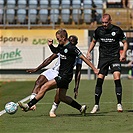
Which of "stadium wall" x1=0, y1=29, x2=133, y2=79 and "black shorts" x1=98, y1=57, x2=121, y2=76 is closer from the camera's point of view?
"black shorts" x1=98, y1=57, x2=121, y2=76

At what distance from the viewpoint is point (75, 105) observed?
34.3ft

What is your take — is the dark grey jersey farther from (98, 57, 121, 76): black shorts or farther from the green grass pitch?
(98, 57, 121, 76): black shorts

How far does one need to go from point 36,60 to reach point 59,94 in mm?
20006

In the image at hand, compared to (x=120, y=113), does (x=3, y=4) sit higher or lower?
higher

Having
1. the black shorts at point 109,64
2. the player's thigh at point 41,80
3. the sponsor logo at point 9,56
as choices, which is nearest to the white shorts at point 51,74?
the player's thigh at point 41,80

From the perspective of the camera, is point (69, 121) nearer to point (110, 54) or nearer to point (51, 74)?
point (51, 74)

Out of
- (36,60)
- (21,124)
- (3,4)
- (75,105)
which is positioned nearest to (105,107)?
(75,105)

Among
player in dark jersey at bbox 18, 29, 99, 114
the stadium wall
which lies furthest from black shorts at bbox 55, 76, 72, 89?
the stadium wall

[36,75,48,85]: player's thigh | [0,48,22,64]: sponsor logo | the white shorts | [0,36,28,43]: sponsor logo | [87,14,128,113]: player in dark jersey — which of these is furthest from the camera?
[0,36,28,43]: sponsor logo

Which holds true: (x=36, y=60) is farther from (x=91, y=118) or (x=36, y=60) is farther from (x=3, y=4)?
(x=91, y=118)

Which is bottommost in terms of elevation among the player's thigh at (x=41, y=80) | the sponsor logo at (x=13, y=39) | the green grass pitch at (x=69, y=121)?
the green grass pitch at (x=69, y=121)

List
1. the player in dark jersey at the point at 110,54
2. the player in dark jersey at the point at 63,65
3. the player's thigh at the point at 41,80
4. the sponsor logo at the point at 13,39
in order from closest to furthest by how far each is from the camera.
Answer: the player in dark jersey at the point at 63,65, the player's thigh at the point at 41,80, the player in dark jersey at the point at 110,54, the sponsor logo at the point at 13,39

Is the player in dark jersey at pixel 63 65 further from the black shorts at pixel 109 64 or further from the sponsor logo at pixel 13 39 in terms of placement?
the sponsor logo at pixel 13 39

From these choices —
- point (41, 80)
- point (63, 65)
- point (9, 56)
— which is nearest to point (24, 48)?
point (9, 56)
